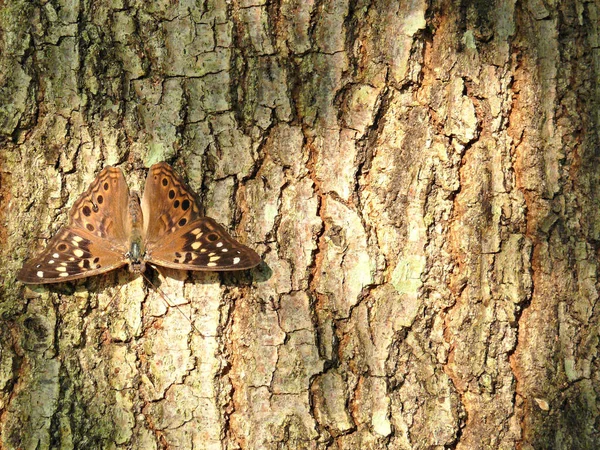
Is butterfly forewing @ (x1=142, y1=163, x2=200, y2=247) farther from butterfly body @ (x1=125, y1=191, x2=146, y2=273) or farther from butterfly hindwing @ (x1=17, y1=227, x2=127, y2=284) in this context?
butterfly hindwing @ (x1=17, y1=227, x2=127, y2=284)

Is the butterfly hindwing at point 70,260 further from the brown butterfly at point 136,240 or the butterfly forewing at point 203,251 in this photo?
the butterfly forewing at point 203,251

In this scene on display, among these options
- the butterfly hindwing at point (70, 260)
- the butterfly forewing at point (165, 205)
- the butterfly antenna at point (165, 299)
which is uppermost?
the butterfly forewing at point (165, 205)

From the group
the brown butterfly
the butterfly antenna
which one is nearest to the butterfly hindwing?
the brown butterfly

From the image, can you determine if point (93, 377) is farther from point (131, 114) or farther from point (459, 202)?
point (459, 202)

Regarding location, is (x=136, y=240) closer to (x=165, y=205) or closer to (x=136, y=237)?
(x=136, y=237)

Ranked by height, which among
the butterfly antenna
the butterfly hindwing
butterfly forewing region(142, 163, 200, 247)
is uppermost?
butterfly forewing region(142, 163, 200, 247)

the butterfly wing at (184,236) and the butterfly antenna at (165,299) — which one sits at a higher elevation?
the butterfly wing at (184,236)

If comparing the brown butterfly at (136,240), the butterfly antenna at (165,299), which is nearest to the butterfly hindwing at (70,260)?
the brown butterfly at (136,240)

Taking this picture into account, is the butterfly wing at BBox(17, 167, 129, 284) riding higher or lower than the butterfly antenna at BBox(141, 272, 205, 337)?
higher

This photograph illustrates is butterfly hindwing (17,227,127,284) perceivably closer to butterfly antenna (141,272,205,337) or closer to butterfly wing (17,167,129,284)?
butterfly wing (17,167,129,284)
